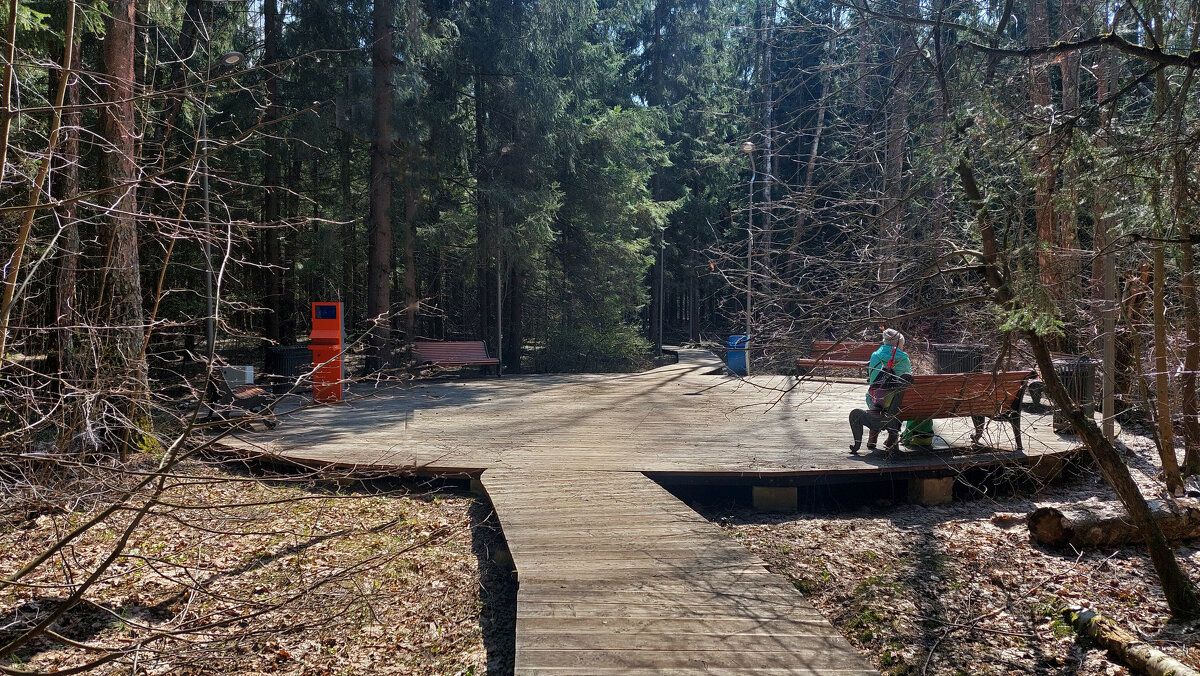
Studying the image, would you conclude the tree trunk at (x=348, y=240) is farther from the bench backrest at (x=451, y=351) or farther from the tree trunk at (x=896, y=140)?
the tree trunk at (x=896, y=140)

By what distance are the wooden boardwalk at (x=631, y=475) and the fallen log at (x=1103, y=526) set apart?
0.82m

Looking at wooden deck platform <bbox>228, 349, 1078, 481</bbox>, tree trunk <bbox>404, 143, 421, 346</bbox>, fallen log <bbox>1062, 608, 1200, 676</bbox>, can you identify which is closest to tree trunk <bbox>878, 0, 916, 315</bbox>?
wooden deck platform <bbox>228, 349, 1078, 481</bbox>

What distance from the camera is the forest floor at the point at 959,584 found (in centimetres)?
501

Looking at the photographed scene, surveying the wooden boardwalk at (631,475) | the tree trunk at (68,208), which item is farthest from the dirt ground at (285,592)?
the tree trunk at (68,208)

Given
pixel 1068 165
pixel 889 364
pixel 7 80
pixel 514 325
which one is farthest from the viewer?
pixel 514 325

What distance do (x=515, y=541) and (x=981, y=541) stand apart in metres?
4.34

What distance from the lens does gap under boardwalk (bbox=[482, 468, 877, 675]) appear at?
4.02 m

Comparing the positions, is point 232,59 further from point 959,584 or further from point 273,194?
point 273,194

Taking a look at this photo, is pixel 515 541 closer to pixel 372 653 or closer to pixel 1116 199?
pixel 372 653

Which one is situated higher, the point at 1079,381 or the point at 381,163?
the point at 381,163

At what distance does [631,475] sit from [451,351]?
399 inches

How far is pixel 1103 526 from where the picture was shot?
679 cm

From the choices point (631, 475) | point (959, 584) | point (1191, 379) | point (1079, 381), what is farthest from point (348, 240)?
point (1191, 379)

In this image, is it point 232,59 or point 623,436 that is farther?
point 623,436
